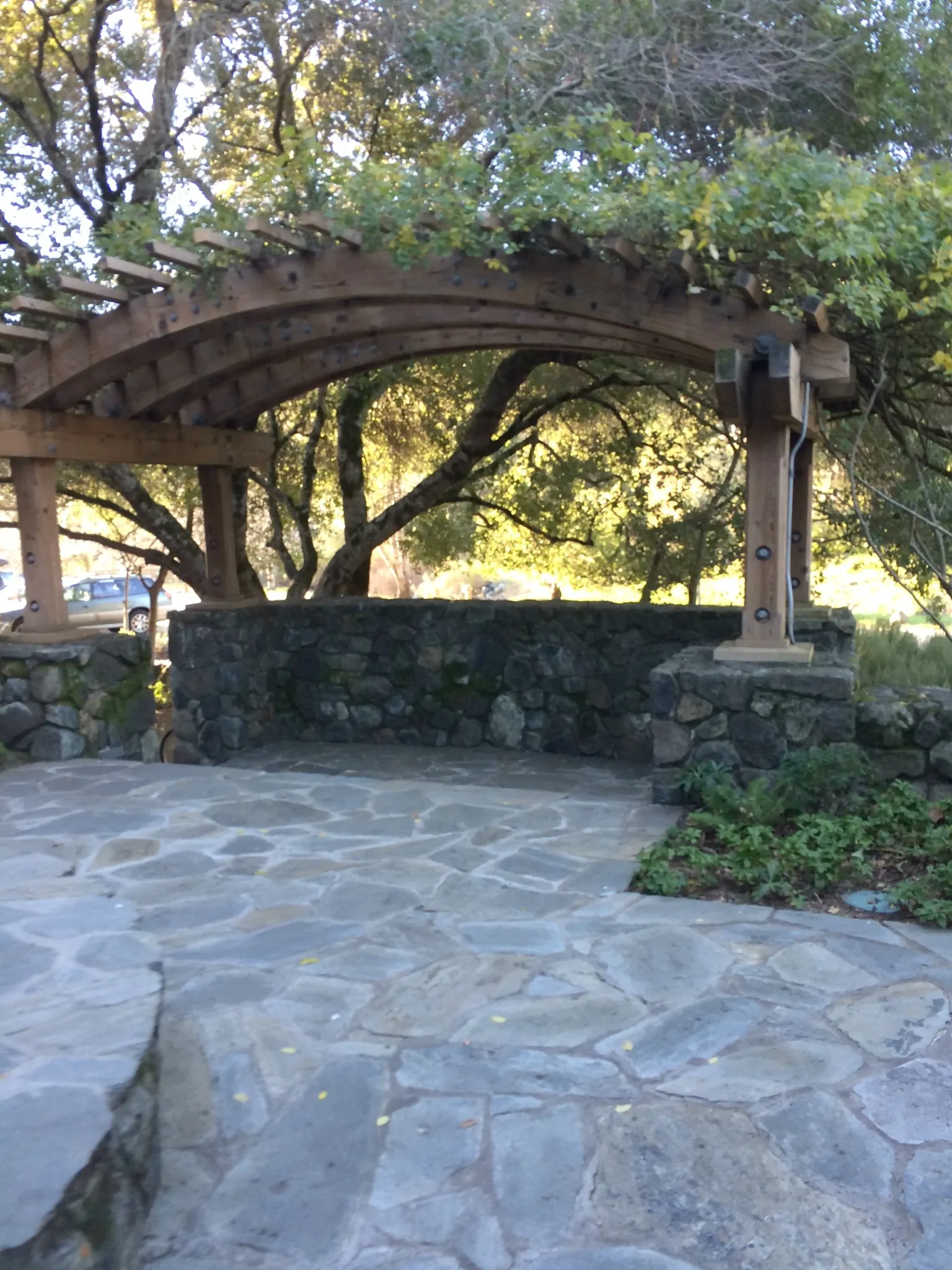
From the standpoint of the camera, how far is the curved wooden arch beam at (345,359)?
7.29 m

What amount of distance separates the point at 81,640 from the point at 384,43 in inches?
193

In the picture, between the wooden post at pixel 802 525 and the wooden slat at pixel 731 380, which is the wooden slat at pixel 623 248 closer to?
the wooden slat at pixel 731 380

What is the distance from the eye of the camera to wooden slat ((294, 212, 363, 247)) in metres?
5.40

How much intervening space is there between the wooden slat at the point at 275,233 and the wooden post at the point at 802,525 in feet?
10.4

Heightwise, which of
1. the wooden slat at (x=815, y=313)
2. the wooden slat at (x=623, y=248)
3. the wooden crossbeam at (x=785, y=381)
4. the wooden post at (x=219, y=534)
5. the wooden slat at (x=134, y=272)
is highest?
the wooden slat at (x=134, y=272)

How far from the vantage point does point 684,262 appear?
4906mm

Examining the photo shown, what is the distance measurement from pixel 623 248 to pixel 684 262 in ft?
0.98

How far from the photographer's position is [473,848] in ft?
15.9

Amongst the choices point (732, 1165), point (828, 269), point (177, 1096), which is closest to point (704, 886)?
point (732, 1165)

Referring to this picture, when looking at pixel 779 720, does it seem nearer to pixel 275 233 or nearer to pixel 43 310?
pixel 275 233

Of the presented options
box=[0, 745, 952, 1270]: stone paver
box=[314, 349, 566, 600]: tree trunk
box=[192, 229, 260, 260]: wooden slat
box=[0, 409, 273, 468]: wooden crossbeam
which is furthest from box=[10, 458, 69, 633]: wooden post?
box=[314, 349, 566, 600]: tree trunk

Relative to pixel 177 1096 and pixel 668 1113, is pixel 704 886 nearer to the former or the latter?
pixel 668 1113

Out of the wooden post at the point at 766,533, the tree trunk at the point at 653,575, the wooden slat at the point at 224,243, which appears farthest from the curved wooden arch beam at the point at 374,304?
the tree trunk at the point at 653,575

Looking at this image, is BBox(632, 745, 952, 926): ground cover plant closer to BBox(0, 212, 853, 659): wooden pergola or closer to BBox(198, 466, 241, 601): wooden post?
BBox(0, 212, 853, 659): wooden pergola
